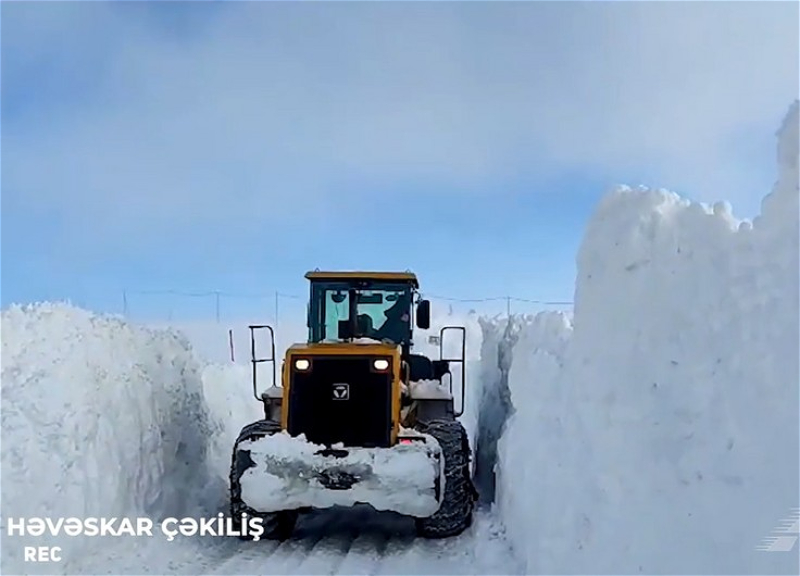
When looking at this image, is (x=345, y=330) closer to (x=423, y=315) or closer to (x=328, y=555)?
(x=423, y=315)

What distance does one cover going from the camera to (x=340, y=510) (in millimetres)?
10844

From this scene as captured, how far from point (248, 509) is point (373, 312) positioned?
2927 mm

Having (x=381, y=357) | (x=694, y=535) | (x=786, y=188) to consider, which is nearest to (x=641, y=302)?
(x=786, y=188)

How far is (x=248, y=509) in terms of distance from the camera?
8781mm

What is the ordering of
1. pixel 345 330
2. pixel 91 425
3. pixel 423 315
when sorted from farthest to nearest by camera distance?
pixel 345 330 < pixel 423 315 < pixel 91 425

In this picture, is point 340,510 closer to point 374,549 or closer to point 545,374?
point 374,549

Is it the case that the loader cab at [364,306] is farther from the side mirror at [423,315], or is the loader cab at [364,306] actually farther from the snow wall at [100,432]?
the snow wall at [100,432]

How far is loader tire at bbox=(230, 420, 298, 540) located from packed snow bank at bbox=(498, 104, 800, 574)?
2.88 meters

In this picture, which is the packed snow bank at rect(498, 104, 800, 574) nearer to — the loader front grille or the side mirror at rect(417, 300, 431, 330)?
the loader front grille

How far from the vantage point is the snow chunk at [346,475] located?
843cm

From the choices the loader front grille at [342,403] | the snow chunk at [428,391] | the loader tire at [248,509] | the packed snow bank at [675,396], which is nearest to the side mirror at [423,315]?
the snow chunk at [428,391]

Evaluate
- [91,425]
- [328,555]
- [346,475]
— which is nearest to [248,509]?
[328,555]

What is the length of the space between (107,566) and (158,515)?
1699 mm

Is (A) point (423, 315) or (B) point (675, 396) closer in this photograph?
(B) point (675, 396)
